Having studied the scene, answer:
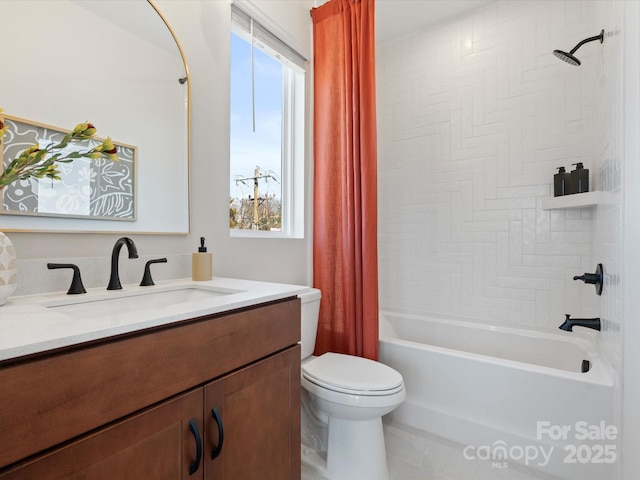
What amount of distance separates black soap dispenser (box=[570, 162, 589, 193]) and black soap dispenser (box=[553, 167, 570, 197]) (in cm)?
3

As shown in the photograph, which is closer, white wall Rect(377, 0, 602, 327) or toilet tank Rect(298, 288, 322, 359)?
toilet tank Rect(298, 288, 322, 359)

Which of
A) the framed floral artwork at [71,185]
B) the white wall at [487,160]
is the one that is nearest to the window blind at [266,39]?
the white wall at [487,160]

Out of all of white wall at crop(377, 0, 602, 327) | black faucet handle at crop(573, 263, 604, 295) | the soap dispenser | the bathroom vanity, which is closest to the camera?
the bathroom vanity

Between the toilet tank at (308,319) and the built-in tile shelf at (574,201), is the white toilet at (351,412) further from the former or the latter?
the built-in tile shelf at (574,201)

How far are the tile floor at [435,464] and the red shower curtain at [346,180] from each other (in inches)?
18.8

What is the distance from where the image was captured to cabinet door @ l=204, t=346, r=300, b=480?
0.86m

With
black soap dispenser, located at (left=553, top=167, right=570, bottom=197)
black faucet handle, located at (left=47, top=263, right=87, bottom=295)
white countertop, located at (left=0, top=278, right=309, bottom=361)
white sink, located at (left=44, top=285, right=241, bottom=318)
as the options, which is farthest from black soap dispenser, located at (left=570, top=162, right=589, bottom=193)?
black faucet handle, located at (left=47, top=263, right=87, bottom=295)

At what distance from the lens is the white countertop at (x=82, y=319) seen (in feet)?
1.87

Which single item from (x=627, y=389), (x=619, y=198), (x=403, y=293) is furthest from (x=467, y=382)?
(x=619, y=198)

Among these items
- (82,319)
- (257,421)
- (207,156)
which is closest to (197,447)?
(257,421)

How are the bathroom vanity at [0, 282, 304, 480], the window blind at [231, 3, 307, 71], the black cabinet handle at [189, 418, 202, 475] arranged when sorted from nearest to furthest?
the bathroom vanity at [0, 282, 304, 480], the black cabinet handle at [189, 418, 202, 475], the window blind at [231, 3, 307, 71]

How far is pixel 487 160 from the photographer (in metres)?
2.30

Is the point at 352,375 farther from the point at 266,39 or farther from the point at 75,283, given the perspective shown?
the point at 266,39

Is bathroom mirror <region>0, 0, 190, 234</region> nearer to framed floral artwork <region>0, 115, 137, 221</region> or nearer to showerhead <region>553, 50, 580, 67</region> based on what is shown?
framed floral artwork <region>0, 115, 137, 221</region>
